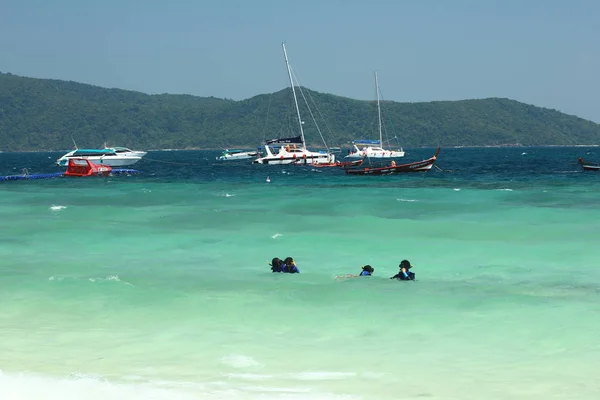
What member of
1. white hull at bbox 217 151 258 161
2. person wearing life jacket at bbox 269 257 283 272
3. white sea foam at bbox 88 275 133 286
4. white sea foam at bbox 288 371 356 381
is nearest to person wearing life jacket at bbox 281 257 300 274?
person wearing life jacket at bbox 269 257 283 272

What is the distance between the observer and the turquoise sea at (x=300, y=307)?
14.6 metres

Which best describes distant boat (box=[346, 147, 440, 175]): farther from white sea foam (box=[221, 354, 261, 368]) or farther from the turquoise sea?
white sea foam (box=[221, 354, 261, 368])

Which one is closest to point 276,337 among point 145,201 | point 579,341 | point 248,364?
point 248,364

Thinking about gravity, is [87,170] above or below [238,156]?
above

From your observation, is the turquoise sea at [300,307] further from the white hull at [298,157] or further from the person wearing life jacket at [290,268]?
the white hull at [298,157]

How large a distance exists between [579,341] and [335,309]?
6.18 m

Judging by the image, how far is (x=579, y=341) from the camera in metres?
17.4

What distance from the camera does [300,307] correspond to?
21.2 meters

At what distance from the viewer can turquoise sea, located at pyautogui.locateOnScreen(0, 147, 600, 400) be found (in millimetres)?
14617

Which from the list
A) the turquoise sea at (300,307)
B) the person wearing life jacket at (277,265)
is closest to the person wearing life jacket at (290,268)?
the person wearing life jacket at (277,265)

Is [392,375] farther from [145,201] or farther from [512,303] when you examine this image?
[145,201]

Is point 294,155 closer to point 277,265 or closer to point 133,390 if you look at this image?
point 277,265

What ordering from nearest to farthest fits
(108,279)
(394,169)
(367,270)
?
(367,270) → (108,279) → (394,169)

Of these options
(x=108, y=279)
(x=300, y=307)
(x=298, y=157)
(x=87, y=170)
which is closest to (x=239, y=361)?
(x=300, y=307)
